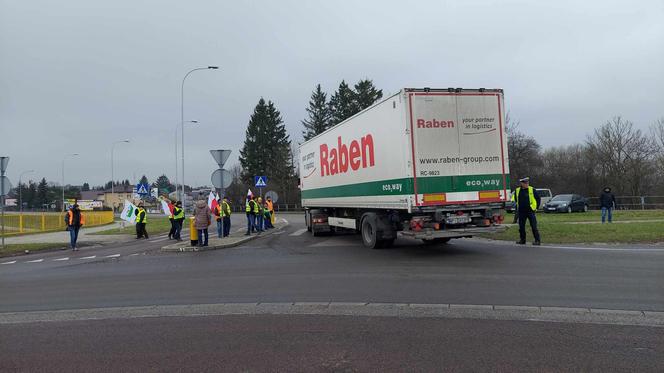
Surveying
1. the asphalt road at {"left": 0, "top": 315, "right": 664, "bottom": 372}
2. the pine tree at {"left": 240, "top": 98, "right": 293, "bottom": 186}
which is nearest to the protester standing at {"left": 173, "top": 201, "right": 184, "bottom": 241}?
the asphalt road at {"left": 0, "top": 315, "right": 664, "bottom": 372}

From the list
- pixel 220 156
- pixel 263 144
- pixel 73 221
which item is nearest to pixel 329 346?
pixel 220 156

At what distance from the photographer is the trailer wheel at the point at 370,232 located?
41.7 ft

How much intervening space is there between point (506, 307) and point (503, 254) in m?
5.20

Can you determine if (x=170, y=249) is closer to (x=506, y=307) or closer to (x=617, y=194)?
(x=506, y=307)

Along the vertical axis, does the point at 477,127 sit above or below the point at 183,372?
above

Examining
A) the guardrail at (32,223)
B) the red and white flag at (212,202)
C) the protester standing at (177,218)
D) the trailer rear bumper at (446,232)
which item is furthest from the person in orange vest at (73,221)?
the guardrail at (32,223)

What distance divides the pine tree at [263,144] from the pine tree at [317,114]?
600cm

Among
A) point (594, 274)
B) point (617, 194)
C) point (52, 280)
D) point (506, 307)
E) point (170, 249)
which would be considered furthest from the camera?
point (617, 194)

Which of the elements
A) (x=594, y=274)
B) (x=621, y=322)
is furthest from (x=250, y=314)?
(x=594, y=274)

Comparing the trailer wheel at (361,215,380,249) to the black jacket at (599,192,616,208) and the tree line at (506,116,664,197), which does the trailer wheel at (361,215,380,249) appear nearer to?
the black jacket at (599,192,616,208)

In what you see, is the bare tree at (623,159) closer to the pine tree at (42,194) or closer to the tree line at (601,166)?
the tree line at (601,166)

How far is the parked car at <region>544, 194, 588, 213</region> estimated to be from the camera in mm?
31869

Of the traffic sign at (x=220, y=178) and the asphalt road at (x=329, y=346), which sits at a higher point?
the traffic sign at (x=220, y=178)

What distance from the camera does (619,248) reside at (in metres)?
11.6
